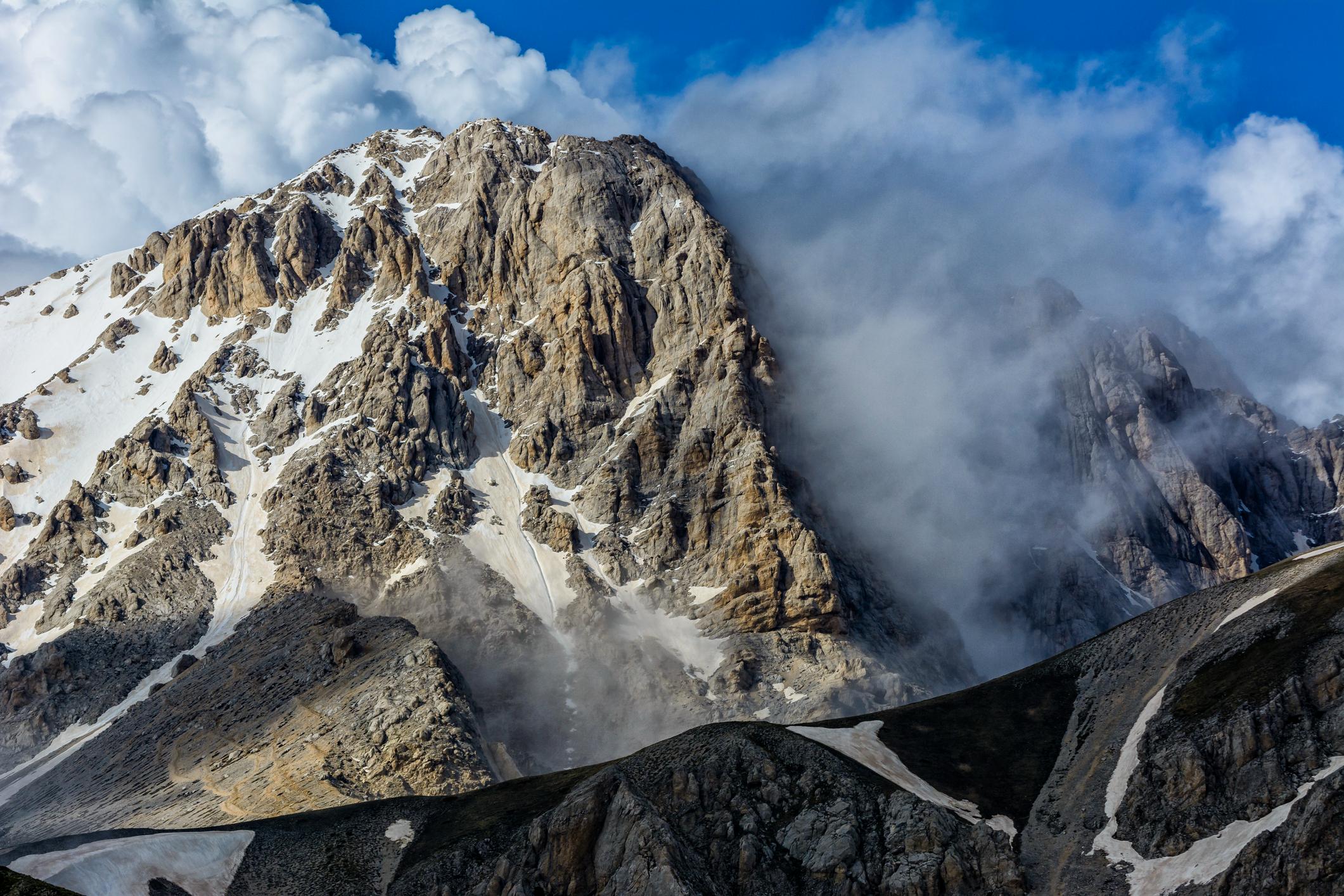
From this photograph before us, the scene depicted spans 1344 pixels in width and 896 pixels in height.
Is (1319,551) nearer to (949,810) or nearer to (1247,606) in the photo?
(1247,606)

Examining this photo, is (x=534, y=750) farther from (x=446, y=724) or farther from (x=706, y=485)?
(x=706, y=485)

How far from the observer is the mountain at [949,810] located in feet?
192

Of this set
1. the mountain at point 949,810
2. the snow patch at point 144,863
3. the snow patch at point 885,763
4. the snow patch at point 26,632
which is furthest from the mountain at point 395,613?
the snow patch at point 885,763

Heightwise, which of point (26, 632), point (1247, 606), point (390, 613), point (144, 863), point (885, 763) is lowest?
point (885, 763)

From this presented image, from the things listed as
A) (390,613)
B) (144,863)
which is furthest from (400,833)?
(390,613)

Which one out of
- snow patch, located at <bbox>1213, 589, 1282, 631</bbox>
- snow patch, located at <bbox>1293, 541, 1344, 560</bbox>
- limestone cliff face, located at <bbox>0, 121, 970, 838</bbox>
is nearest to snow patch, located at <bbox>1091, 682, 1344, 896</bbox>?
snow patch, located at <bbox>1213, 589, 1282, 631</bbox>

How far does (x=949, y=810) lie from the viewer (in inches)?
2694

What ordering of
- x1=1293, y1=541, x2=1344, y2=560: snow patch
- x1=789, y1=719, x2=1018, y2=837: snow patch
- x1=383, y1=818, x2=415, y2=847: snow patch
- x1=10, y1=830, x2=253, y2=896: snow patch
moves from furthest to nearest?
x1=1293, y1=541, x2=1344, y2=560: snow patch → x1=383, y1=818, x2=415, y2=847: snow patch → x1=789, y1=719, x2=1018, y2=837: snow patch → x1=10, y1=830, x2=253, y2=896: snow patch

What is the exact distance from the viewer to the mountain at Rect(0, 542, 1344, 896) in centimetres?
5850

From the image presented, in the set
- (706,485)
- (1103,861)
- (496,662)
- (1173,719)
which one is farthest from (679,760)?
(706,485)

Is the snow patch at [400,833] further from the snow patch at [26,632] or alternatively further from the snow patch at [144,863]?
the snow patch at [26,632]

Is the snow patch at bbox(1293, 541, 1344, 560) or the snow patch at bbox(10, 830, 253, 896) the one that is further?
the snow patch at bbox(1293, 541, 1344, 560)

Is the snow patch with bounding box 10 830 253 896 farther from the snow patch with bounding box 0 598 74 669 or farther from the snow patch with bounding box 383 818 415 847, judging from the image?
the snow patch with bounding box 0 598 74 669

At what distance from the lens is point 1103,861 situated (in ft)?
200
